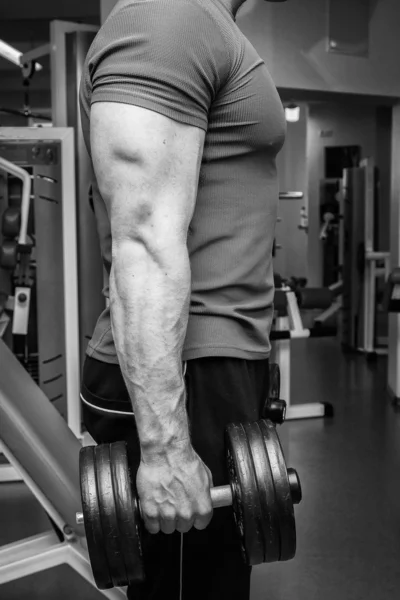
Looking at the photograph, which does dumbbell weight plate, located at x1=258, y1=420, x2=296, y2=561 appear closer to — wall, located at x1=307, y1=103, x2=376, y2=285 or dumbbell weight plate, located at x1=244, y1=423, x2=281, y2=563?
dumbbell weight plate, located at x1=244, y1=423, x2=281, y2=563

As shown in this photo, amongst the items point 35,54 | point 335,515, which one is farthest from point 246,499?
point 35,54

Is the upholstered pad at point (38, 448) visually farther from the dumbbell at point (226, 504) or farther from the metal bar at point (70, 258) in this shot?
the metal bar at point (70, 258)

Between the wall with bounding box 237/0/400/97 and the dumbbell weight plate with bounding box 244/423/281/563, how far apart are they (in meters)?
2.57

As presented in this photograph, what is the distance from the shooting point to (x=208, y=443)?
32.9 inches

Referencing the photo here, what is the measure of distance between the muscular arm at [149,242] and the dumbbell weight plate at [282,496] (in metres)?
0.12

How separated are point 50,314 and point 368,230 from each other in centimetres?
264

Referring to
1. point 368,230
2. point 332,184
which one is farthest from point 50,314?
point 332,184

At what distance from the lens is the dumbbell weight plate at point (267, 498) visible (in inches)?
29.5

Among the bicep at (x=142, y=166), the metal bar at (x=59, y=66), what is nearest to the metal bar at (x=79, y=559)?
the bicep at (x=142, y=166)

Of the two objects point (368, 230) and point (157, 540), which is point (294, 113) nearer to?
point (368, 230)

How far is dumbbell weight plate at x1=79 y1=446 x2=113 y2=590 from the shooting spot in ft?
2.45

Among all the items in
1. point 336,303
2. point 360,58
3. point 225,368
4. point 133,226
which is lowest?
point 336,303

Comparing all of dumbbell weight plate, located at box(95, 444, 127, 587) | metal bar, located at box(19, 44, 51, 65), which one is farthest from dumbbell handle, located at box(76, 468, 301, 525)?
metal bar, located at box(19, 44, 51, 65)

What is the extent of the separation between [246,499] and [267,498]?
0.02 metres
